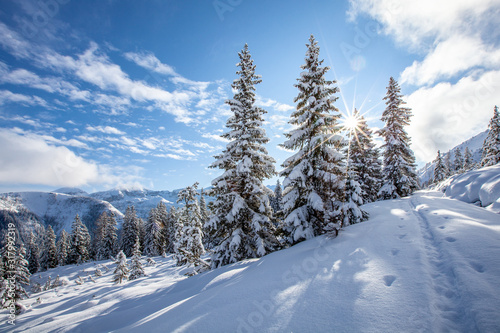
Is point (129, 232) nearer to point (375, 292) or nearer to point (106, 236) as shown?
point (106, 236)

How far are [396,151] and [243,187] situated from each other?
20523 mm

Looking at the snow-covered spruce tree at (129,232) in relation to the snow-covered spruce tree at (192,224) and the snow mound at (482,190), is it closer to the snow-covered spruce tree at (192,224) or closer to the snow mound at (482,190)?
the snow-covered spruce tree at (192,224)

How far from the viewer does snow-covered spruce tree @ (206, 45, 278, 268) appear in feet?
39.3

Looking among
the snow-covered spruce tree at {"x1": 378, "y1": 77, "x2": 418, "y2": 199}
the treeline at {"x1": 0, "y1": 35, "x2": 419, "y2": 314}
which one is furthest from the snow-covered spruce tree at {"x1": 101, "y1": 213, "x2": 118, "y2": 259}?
the snow-covered spruce tree at {"x1": 378, "y1": 77, "x2": 418, "y2": 199}

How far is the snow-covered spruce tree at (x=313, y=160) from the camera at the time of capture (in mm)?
11055

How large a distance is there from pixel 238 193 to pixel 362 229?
280 inches

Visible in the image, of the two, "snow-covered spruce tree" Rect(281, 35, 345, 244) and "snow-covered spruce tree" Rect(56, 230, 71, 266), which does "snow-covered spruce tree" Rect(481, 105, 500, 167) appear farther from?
"snow-covered spruce tree" Rect(56, 230, 71, 266)

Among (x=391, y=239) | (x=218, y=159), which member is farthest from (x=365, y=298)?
(x=218, y=159)

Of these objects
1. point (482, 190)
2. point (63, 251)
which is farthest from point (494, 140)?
point (63, 251)

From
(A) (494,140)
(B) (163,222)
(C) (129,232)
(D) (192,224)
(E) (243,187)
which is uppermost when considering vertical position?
(A) (494,140)

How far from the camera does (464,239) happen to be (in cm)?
509

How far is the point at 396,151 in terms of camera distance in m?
22.7

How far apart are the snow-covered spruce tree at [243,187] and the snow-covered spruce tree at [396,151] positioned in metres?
17.6

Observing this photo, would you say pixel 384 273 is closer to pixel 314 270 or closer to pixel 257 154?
pixel 314 270
